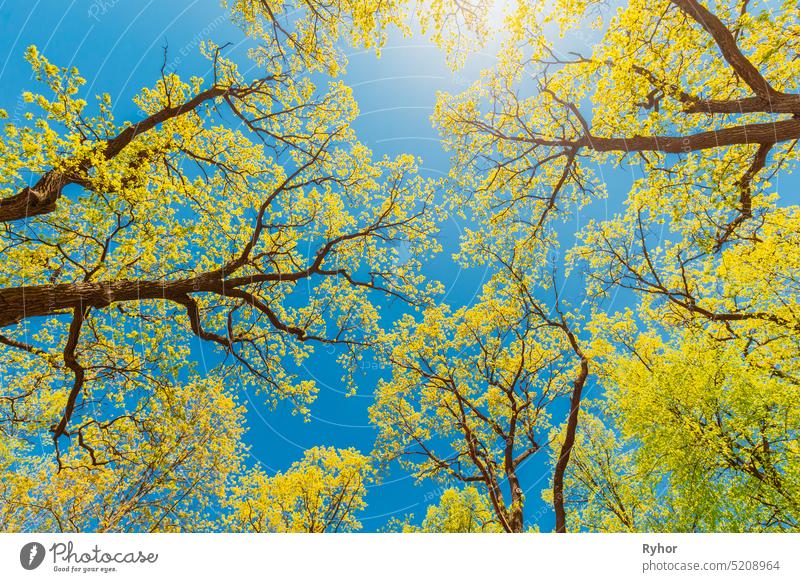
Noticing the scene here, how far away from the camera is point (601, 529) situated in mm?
9117

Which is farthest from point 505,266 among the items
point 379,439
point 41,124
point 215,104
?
point 41,124

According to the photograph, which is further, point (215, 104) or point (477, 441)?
point (477, 441)

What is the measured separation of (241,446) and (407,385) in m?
6.07

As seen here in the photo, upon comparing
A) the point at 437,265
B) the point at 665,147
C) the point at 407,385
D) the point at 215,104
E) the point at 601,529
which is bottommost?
the point at 601,529

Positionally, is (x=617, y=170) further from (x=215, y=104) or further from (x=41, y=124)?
(x=41, y=124)
